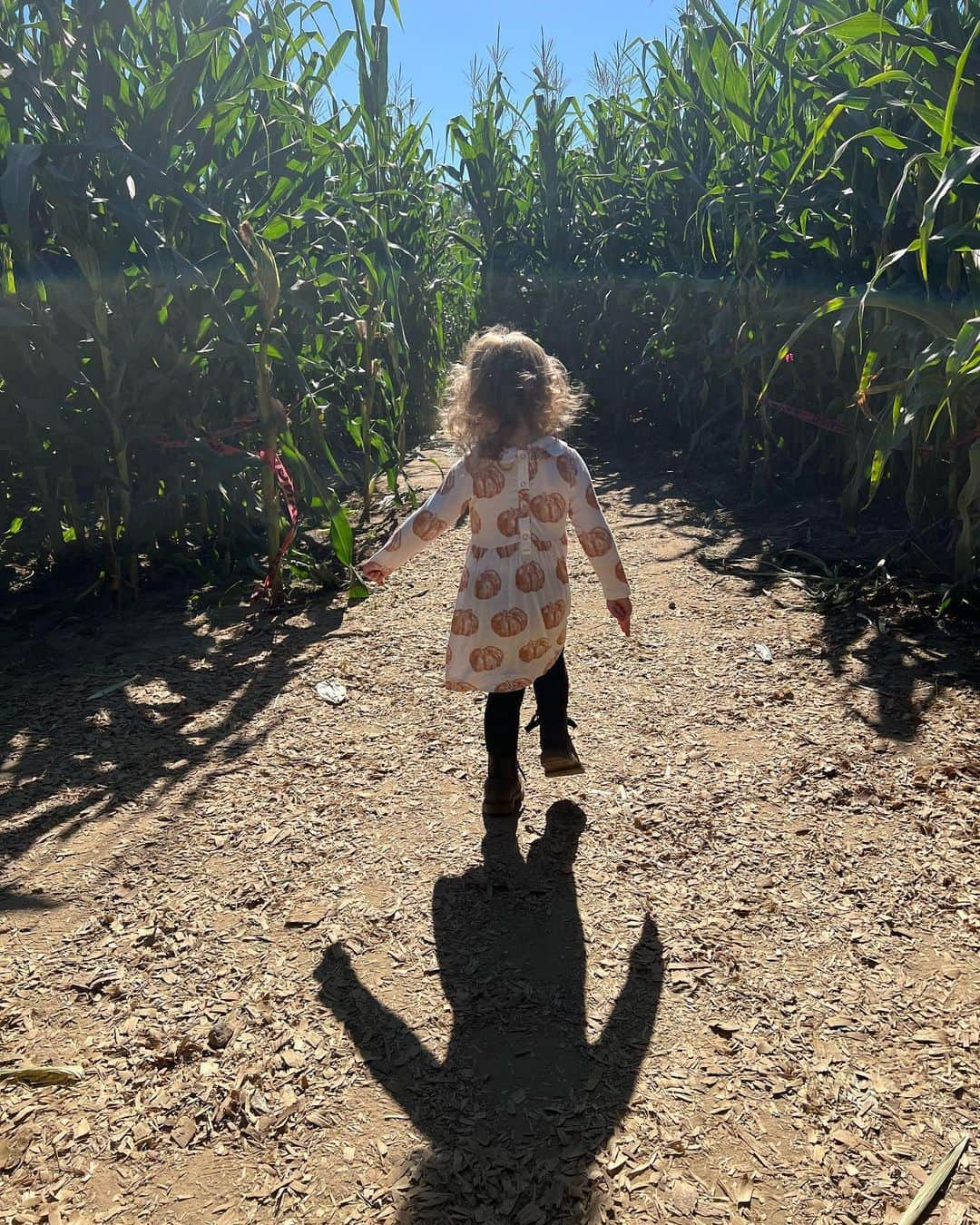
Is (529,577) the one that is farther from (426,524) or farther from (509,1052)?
(509,1052)

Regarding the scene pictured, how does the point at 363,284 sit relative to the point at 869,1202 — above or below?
above

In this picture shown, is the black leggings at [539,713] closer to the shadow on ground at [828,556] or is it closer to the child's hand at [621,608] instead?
the child's hand at [621,608]

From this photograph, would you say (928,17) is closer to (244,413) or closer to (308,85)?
(308,85)

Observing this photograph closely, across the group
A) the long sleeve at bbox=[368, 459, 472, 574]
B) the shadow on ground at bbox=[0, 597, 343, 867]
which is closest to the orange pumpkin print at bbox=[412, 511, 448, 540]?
the long sleeve at bbox=[368, 459, 472, 574]

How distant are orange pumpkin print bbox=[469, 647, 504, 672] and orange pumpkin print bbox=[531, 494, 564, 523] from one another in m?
0.33

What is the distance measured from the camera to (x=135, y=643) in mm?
3342

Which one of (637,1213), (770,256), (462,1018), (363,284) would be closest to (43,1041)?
(462,1018)

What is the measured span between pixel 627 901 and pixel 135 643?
7.01 feet

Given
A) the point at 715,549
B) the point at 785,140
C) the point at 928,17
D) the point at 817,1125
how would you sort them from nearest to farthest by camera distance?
the point at 817,1125, the point at 928,17, the point at 715,549, the point at 785,140

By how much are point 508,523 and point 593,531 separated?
0.20 metres

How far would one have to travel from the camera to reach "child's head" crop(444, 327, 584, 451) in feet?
6.86

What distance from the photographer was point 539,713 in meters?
2.31

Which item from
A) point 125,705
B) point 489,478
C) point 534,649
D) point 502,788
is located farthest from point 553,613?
point 125,705

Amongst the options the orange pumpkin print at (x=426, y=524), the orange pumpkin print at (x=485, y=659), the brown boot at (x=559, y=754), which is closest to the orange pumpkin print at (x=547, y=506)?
the orange pumpkin print at (x=426, y=524)
